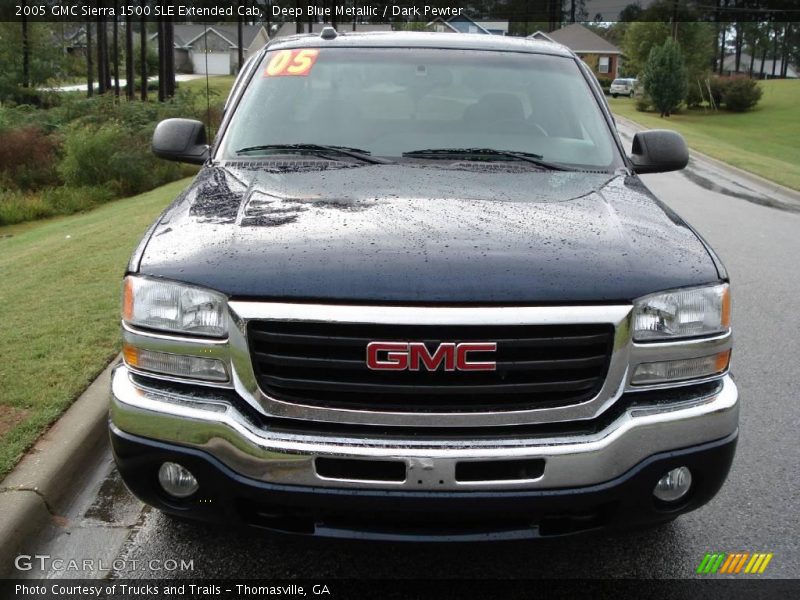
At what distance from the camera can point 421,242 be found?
261cm

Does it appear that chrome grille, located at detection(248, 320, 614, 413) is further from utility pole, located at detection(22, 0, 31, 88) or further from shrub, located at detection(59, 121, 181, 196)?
utility pole, located at detection(22, 0, 31, 88)

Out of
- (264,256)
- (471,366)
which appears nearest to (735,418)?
(471,366)

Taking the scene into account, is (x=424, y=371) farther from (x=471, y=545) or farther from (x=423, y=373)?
(x=471, y=545)

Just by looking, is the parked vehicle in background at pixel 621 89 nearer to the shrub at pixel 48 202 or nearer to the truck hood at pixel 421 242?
the shrub at pixel 48 202

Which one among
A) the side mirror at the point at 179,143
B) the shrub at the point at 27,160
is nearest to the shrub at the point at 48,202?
the shrub at the point at 27,160

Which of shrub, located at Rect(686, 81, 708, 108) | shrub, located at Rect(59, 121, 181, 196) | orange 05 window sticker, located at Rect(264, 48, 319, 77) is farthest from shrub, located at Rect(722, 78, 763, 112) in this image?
orange 05 window sticker, located at Rect(264, 48, 319, 77)

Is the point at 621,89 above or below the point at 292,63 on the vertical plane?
below

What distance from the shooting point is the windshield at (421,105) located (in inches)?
154

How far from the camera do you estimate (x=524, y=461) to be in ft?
7.98

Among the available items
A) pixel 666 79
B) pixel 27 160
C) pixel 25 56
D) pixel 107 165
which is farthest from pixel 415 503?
pixel 25 56

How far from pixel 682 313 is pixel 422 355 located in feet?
2.75

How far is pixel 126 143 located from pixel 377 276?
60.6 feet

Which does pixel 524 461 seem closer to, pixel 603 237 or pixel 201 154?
pixel 603 237

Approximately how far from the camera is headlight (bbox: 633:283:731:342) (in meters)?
2.53
